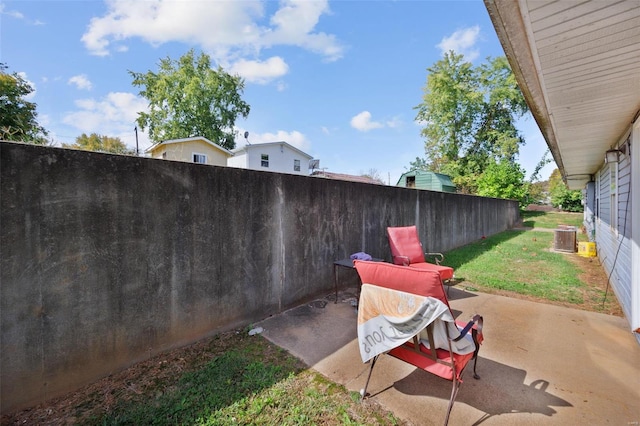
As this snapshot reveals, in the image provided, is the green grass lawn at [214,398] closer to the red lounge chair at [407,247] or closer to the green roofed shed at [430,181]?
the red lounge chair at [407,247]

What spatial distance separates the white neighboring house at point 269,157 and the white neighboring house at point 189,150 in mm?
1886

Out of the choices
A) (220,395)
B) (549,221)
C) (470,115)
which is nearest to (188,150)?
(220,395)

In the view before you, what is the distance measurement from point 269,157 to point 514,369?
61.2 feet

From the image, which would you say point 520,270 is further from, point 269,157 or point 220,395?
point 269,157

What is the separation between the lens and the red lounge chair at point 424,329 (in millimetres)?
1720

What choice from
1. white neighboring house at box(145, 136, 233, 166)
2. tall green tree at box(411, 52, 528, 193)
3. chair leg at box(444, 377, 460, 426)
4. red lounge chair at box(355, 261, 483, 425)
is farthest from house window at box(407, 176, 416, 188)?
chair leg at box(444, 377, 460, 426)

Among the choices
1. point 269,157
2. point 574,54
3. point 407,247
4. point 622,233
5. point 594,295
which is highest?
point 269,157

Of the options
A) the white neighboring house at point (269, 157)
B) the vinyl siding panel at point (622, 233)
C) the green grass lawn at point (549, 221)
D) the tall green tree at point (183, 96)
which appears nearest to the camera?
the vinyl siding panel at point (622, 233)

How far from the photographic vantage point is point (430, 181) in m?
Answer: 20.3

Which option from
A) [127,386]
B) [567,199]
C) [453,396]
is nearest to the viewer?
[453,396]

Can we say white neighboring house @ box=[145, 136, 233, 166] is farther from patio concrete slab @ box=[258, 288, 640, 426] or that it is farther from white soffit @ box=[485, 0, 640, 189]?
white soffit @ box=[485, 0, 640, 189]

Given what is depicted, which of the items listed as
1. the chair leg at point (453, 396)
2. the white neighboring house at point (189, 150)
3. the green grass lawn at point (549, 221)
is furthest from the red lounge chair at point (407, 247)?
the green grass lawn at point (549, 221)

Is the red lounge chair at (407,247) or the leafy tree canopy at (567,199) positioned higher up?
the leafy tree canopy at (567,199)

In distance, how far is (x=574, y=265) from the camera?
6445 millimetres
